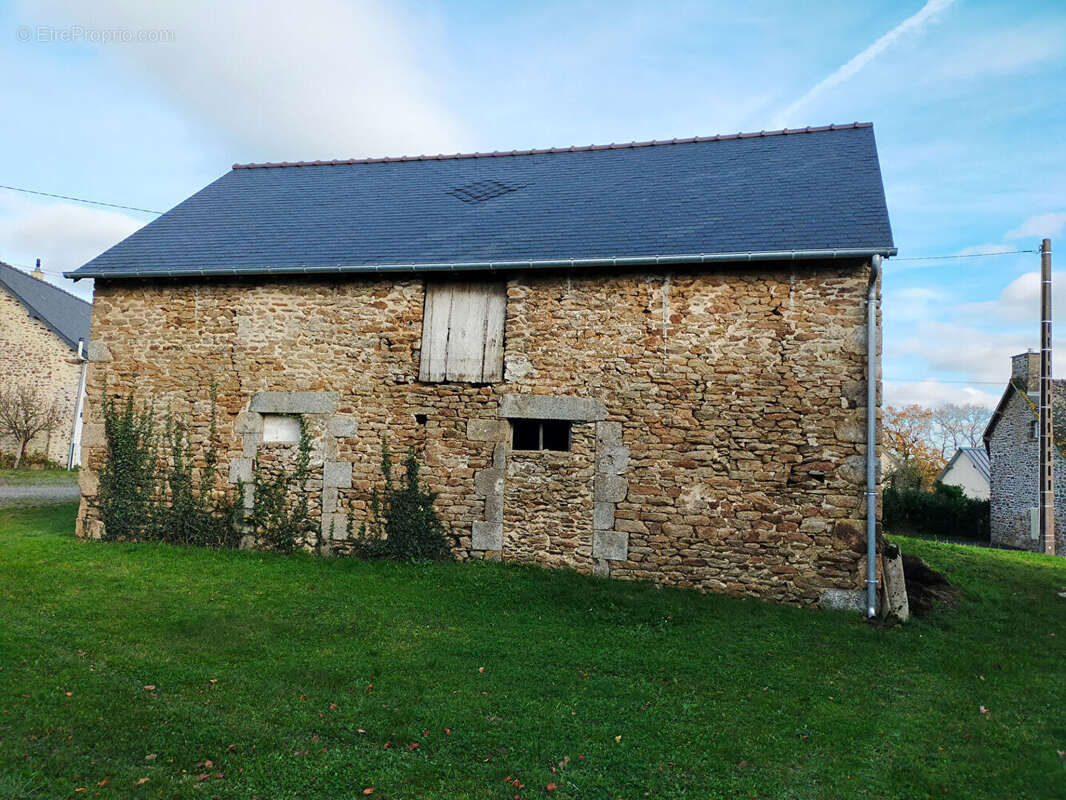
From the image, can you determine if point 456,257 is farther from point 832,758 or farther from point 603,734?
point 832,758

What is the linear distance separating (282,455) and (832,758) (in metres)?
7.30

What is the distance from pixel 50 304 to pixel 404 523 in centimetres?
2191

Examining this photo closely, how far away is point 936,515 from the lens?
21047mm

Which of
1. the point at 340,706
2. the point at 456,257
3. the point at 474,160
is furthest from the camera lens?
the point at 474,160

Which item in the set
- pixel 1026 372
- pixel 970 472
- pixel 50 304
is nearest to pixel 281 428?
pixel 50 304

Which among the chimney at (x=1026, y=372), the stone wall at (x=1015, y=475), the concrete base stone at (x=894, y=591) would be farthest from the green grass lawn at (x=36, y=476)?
the chimney at (x=1026, y=372)

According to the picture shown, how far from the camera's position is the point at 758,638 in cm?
625

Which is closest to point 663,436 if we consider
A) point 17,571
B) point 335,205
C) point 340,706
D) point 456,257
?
point 456,257

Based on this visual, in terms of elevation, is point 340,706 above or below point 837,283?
below

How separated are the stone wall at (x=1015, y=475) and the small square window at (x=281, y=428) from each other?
18.6 metres

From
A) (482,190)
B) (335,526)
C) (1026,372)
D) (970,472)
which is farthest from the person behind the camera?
(970,472)

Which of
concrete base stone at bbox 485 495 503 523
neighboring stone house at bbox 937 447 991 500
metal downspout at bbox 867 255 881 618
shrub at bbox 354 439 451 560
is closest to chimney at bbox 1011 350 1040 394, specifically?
neighboring stone house at bbox 937 447 991 500

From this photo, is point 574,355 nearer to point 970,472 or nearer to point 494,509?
point 494,509

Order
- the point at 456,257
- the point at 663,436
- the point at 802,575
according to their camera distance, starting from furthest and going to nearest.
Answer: the point at 456,257, the point at 663,436, the point at 802,575
